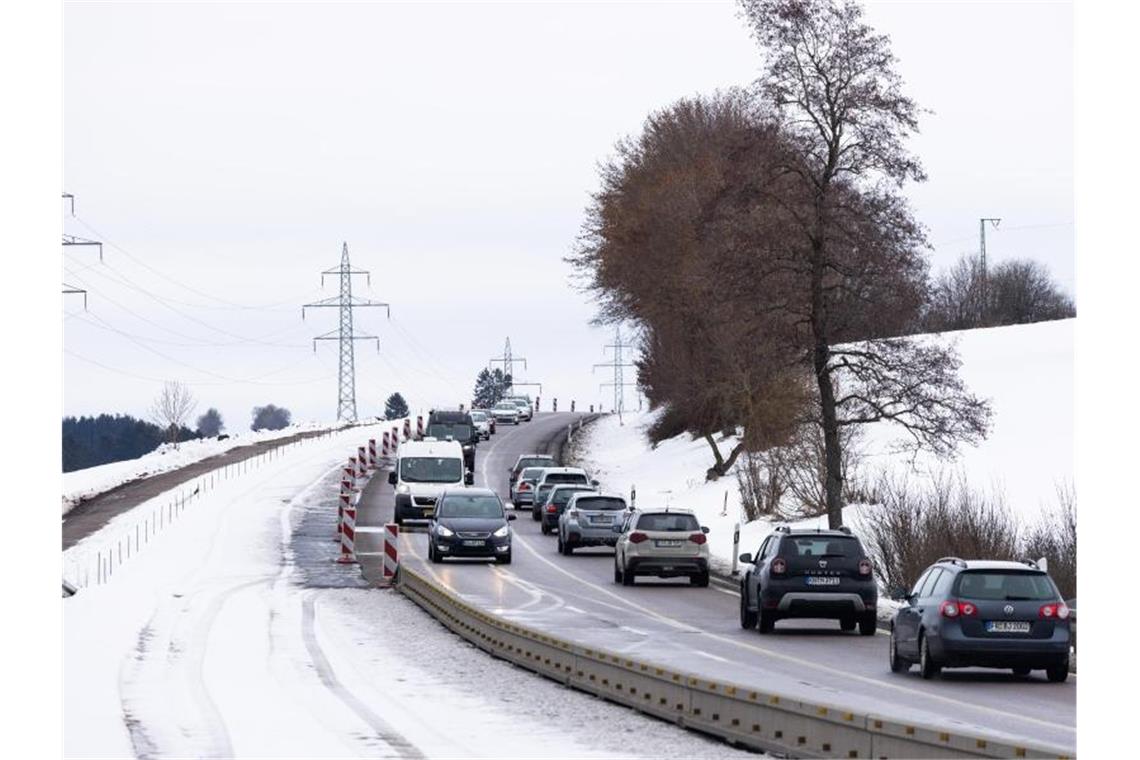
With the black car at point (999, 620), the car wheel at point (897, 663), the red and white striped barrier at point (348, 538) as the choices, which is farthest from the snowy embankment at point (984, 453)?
the black car at point (999, 620)

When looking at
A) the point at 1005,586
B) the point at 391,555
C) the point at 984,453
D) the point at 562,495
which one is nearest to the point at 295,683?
the point at 1005,586

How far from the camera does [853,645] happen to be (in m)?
31.2

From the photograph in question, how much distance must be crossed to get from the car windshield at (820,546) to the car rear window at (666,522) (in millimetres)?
10526

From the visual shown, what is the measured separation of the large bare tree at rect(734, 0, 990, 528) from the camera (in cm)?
4653

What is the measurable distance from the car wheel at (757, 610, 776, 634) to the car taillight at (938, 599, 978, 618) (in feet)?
25.9

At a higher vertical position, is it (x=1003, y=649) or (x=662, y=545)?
(x=662, y=545)

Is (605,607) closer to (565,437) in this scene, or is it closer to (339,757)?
(339,757)

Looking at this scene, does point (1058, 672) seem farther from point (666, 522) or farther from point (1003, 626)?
point (666, 522)

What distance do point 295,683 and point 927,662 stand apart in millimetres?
7512

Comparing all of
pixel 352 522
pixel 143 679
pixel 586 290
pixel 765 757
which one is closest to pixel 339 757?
pixel 765 757

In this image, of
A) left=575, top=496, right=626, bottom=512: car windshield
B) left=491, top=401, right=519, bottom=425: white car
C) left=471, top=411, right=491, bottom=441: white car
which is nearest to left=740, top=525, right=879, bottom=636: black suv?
left=575, top=496, right=626, bottom=512: car windshield

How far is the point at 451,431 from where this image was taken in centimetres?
9181

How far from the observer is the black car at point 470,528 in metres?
49.2

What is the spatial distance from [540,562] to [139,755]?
33.6 m
